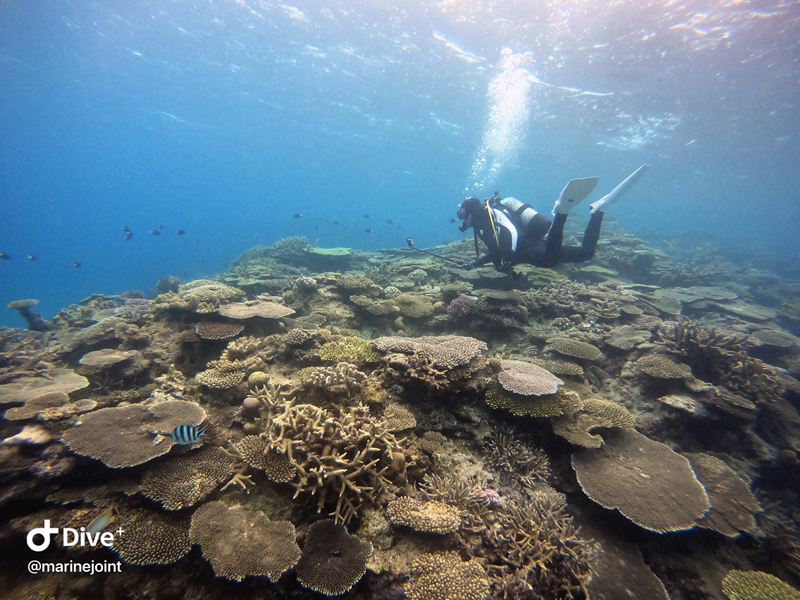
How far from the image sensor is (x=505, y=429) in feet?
16.2

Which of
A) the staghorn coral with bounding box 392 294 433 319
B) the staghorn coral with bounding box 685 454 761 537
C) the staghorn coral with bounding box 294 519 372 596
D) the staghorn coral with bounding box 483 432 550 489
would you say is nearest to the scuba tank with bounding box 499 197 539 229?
the staghorn coral with bounding box 392 294 433 319

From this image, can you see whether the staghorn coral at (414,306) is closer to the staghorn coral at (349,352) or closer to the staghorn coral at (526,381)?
the staghorn coral at (349,352)

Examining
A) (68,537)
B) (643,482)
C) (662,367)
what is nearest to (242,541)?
(68,537)

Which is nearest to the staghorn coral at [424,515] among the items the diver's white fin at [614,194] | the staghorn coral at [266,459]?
the staghorn coral at [266,459]

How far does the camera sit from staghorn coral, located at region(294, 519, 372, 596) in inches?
111

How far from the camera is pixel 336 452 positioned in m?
3.50

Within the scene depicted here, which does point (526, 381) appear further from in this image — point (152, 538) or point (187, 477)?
point (152, 538)

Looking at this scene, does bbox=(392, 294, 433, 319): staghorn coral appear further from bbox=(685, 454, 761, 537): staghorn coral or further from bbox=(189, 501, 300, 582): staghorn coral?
bbox=(685, 454, 761, 537): staghorn coral

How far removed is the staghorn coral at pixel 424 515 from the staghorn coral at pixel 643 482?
2443 mm

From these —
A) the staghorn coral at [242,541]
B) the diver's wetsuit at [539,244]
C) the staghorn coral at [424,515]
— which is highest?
the diver's wetsuit at [539,244]

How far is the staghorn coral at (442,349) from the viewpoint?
4.99 m

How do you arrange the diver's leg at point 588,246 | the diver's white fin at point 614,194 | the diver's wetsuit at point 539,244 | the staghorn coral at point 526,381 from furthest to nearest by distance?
the diver's white fin at point 614,194 < the diver's leg at point 588,246 < the diver's wetsuit at point 539,244 < the staghorn coral at point 526,381

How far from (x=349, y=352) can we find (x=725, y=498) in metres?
6.53

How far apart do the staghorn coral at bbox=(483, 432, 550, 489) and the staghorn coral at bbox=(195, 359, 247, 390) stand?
13.8 ft
